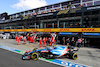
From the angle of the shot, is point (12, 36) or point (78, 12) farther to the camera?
point (12, 36)

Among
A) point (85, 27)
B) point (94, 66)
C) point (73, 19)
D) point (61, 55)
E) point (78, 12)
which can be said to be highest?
point (78, 12)

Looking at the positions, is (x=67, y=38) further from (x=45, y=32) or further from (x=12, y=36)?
(x=12, y=36)

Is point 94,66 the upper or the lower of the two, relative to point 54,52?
lower

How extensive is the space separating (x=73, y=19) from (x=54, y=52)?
12.5 m

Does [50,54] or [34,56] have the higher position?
[50,54]

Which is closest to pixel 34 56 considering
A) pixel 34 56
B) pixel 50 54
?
pixel 34 56

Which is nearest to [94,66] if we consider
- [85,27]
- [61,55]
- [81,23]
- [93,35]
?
[61,55]

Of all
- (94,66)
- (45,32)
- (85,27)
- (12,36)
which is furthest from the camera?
(12,36)

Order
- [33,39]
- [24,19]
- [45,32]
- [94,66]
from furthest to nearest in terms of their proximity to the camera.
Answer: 1. [24,19]
2. [45,32]
3. [33,39]
4. [94,66]

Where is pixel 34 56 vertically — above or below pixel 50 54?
below

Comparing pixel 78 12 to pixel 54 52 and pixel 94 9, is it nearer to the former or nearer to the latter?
pixel 94 9

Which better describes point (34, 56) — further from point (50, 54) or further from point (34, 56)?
point (50, 54)

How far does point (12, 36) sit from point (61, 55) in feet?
88.4

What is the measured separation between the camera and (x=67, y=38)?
61.2ft
